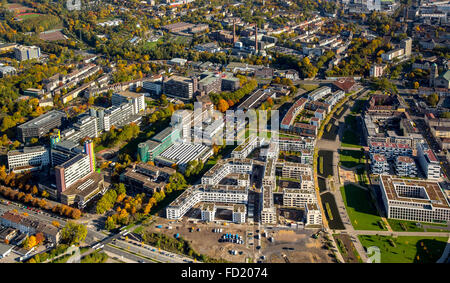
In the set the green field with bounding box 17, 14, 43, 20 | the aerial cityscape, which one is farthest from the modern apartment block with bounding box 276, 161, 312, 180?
the green field with bounding box 17, 14, 43, 20

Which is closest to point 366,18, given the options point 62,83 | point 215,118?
point 215,118

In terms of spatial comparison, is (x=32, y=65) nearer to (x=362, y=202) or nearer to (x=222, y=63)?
(x=222, y=63)

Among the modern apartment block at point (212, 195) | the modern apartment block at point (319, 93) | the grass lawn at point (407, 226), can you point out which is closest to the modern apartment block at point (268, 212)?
the modern apartment block at point (212, 195)

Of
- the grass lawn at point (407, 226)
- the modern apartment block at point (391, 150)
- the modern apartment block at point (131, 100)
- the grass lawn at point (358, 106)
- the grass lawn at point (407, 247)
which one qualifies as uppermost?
the modern apartment block at point (131, 100)

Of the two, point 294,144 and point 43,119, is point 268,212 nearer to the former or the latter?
point 294,144

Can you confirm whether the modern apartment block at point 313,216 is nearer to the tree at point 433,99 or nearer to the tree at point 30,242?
the tree at point 30,242

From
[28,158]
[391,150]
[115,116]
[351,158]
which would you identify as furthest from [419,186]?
[28,158]

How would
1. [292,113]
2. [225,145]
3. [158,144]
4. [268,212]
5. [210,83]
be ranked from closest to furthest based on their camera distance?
[268,212]
[158,144]
[225,145]
[292,113]
[210,83]
